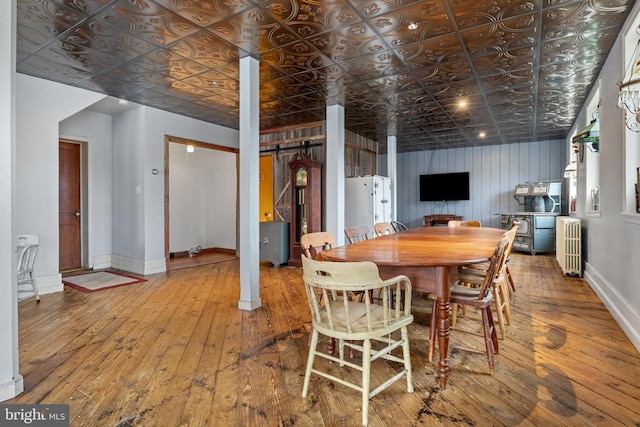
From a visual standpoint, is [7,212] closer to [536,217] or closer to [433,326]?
[433,326]

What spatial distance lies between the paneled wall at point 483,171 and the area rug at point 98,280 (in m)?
7.10

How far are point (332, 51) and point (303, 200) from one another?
2.99 m

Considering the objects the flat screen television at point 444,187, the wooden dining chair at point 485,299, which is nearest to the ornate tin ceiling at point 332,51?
the wooden dining chair at point 485,299

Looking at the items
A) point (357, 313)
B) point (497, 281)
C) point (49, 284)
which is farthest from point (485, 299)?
point (49, 284)

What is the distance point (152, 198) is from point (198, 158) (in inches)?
90.0

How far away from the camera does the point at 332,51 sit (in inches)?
132

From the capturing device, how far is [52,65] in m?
3.77

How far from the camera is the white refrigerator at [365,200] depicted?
19.9ft

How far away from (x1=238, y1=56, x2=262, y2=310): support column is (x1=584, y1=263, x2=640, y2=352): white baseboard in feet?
10.6

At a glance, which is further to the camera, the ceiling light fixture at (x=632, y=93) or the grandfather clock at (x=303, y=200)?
the grandfather clock at (x=303, y=200)

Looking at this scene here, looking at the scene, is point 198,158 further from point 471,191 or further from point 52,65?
point 471,191

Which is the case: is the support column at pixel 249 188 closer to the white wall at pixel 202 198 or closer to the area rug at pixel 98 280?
the area rug at pixel 98 280

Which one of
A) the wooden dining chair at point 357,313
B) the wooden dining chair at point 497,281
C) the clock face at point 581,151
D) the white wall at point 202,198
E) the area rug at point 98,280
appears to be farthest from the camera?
the white wall at point 202,198

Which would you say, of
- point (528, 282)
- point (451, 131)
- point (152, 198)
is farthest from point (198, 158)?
point (528, 282)
